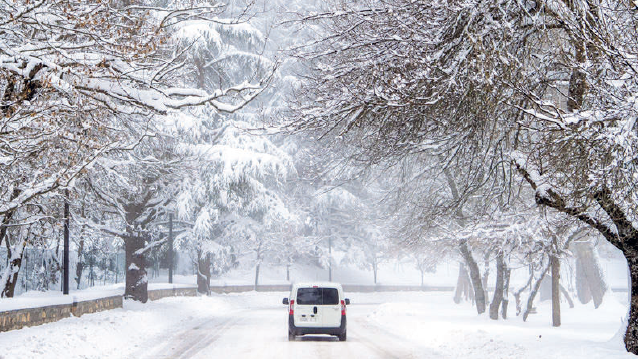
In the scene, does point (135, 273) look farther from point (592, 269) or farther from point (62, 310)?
point (592, 269)

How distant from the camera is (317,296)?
65.8ft

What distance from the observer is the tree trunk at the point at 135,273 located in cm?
3023

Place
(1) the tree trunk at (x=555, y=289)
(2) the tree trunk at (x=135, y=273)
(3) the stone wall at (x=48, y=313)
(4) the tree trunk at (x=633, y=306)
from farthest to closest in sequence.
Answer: (2) the tree trunk at (x=135, y=273) → (1) the tree trunk at (x=555, y=289) → (3) the stone wall at (x=48, y=313) → (4) the tree trunk at (x=633, y=306)

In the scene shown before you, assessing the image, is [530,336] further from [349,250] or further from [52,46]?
[349,250]

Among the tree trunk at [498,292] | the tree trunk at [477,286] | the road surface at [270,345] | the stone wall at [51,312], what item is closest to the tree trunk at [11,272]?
the stone wall at [51,312]

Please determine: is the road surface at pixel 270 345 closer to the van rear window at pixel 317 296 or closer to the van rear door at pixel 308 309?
the van rear door at pixel 308 309

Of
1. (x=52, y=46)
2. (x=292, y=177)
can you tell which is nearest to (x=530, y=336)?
(x=52, y=46)

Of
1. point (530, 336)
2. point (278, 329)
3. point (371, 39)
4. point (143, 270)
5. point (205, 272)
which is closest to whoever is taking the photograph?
point (371, 39)

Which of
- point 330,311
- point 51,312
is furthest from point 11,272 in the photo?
point 330,311

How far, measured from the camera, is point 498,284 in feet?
86.8

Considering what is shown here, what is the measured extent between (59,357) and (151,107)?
254 inches

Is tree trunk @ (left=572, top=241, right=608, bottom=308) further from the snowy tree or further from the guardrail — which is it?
the snowy tree

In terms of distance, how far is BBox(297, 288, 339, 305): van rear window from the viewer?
19.9 m

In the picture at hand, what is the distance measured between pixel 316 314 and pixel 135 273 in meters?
13.0
